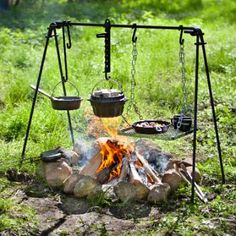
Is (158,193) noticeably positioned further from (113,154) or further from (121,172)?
(113,154)

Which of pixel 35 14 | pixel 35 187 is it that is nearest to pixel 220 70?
pixel 35 187

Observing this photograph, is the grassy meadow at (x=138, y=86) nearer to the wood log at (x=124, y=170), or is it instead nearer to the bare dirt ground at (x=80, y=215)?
the bare dirt ground at (x=80, y=215)

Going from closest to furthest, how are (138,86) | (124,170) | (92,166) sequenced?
1. (124,170)
2. (92,166)
3. (138,86)

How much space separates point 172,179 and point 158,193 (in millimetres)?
253

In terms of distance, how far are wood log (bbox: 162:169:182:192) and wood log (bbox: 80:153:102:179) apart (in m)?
0.64

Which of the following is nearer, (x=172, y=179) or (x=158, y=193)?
(x=158, y=193)

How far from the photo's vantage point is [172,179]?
525cm

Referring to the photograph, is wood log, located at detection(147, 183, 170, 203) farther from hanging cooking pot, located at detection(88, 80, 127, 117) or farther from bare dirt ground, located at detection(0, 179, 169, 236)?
hanging cooking pot, located at detection(88, 80, 127, 117)

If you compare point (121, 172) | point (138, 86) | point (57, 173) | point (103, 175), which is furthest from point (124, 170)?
point (138, 86)

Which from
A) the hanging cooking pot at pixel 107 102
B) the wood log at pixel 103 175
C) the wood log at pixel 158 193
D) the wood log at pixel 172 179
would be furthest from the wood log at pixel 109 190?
the hanging cooking pot at pixel 107 102

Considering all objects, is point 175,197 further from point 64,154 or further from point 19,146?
point 19,146

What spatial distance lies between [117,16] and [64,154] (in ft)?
32.2

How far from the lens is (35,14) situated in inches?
591

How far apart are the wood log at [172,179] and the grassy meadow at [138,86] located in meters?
0.07
